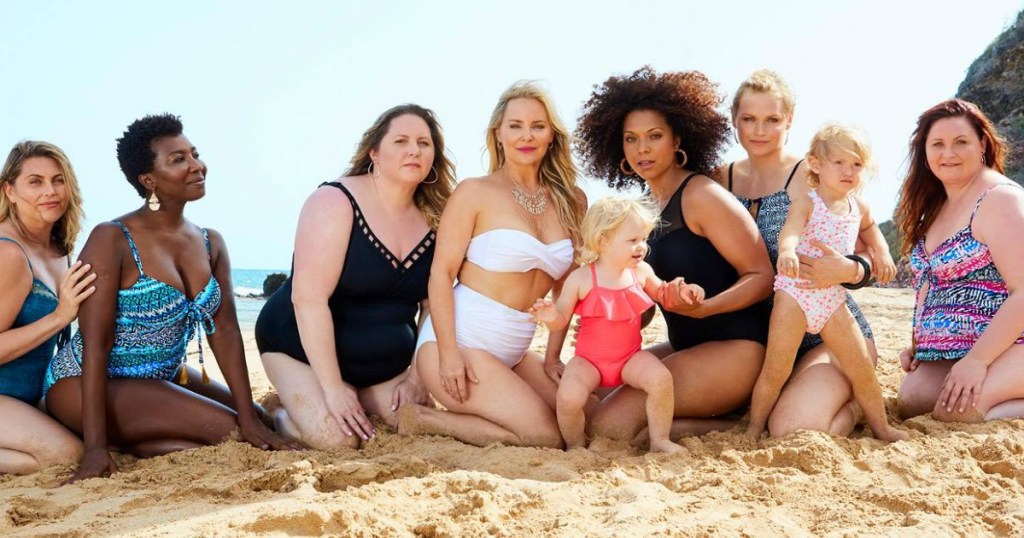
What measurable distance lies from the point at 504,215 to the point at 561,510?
190 cm

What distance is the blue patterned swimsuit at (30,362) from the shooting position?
5.02 m

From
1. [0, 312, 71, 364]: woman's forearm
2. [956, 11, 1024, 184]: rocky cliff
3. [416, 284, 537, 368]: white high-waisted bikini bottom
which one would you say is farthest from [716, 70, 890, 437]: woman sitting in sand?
[956, 11, 1024, 184]: rocky cliff

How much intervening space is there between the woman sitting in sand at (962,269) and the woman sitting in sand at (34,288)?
4.85 meters

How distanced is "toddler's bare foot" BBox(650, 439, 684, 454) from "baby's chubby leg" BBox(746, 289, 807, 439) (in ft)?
1.69

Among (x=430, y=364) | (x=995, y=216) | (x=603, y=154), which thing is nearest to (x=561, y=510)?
(x=430, y=364)

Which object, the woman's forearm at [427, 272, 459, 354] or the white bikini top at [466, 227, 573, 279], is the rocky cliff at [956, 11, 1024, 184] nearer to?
the white bikini top at [466, 227, 573, 279]

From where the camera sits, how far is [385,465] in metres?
4.16

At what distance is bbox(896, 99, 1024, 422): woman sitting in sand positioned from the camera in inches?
188

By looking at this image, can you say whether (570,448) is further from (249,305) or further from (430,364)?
(249,305)

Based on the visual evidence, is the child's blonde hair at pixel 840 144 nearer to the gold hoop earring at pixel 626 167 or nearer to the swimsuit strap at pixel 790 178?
the swimsuit strap at pixel 790 178

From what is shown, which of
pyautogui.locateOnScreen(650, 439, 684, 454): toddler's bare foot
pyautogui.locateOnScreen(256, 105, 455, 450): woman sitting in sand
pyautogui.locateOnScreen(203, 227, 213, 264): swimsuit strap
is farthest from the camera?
pyautogui.locateOnScreen(203, 227, 213, 264): swimsuit strap

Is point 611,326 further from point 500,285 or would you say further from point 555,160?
point 555,160

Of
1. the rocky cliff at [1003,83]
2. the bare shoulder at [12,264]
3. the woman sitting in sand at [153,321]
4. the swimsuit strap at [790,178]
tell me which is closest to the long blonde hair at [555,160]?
the swimsuit strap at [790,178]

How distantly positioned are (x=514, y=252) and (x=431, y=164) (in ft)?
2.90
